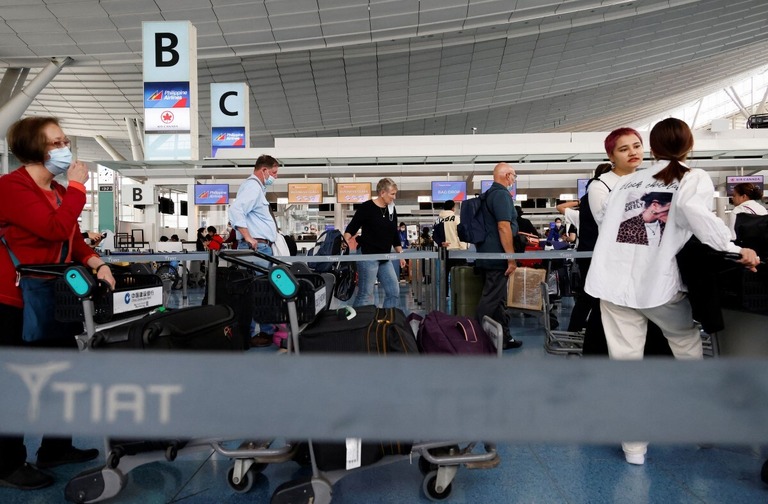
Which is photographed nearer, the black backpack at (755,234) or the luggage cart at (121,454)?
the luggage cart at (121,454)

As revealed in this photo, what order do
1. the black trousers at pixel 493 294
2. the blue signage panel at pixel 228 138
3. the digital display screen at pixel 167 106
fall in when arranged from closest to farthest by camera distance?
1. the black trousers at pixel 493 294
2. the digital display screen at pixel 167 106
3. the blue signage panel at pixel 228 138

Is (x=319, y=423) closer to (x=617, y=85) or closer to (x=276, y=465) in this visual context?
(x=276, y=465)

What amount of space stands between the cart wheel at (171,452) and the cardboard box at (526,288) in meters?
4.35

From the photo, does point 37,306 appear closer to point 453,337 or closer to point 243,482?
point 243,482

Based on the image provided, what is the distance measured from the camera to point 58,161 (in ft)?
7.25

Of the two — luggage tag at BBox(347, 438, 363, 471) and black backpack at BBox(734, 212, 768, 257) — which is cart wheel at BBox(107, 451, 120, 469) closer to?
luggage tag at BBox(347, 438, 363, 471)

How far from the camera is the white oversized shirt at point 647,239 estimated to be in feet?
6.88

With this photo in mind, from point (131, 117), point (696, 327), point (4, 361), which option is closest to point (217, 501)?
point (4, 361)

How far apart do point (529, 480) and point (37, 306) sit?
220 centimetres

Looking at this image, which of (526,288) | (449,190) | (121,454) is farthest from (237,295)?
(449,190)

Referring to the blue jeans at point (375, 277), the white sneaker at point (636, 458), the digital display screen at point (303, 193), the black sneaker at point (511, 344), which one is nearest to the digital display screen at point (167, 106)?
the digital display screen at point (303, 193)

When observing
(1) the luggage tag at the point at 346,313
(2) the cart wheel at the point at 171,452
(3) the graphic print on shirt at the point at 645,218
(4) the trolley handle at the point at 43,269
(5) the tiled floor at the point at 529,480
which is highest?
(3) the graphic print on shirt at the point at 645,218

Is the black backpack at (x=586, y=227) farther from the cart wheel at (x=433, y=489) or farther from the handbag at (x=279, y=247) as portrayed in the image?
the handbag at (x=279, y=247)

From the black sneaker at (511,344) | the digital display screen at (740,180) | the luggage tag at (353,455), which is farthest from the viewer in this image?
the digital display screen at (740,180)
